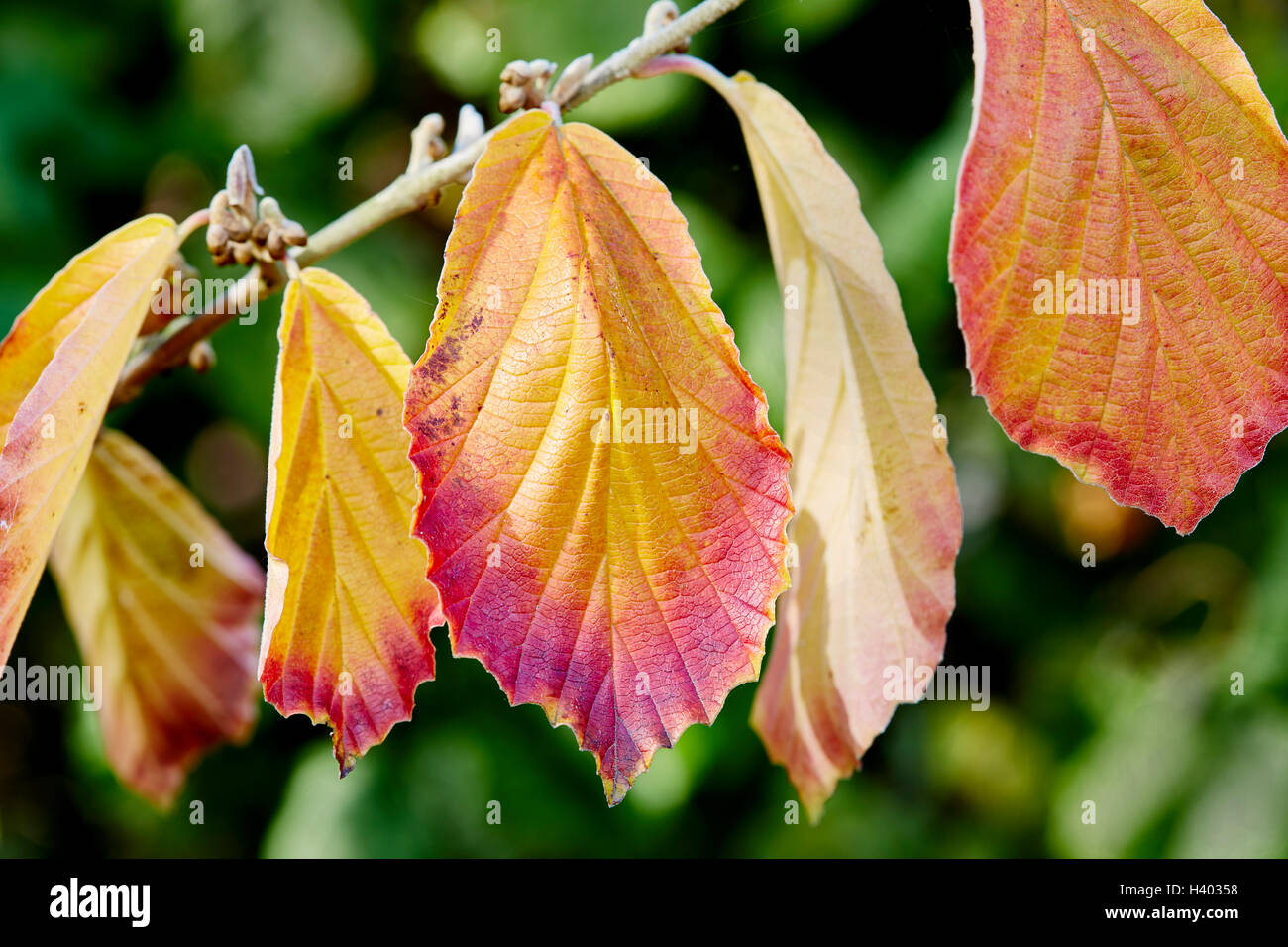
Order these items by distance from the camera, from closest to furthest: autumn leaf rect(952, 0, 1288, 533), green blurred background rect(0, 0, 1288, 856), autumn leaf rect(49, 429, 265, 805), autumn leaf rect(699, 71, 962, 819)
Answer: autumn leaf rect(952, 0, 1288, 533) < autumn leaf rect(699, 71, 962, 819) < autumn leaf rect(49, 429, 265, 805) < green blurred background rect(0, 0, 1288, 856)

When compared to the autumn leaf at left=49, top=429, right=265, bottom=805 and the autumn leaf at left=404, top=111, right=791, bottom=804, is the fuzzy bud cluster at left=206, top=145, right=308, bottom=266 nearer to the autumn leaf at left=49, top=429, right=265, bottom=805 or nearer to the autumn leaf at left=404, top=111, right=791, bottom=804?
the autumn leaf at left=404, top=111, right=791, bottom=804

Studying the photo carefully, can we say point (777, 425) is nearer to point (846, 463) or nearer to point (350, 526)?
point (846, 463)

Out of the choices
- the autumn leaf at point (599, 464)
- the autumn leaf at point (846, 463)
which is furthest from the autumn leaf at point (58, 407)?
the autumn leaf at point (846, 463)

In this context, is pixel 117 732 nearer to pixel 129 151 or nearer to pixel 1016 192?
pixel 1016 192

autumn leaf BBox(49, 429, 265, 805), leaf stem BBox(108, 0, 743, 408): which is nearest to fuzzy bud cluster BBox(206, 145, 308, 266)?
leaf stem BBox(108, 0, 743, 408)

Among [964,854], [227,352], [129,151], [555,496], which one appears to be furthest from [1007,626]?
[129,151]

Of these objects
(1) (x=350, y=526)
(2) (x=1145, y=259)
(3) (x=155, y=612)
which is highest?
(2) (x=1145, y=259)

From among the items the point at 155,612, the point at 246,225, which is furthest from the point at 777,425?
the point at 246,225
